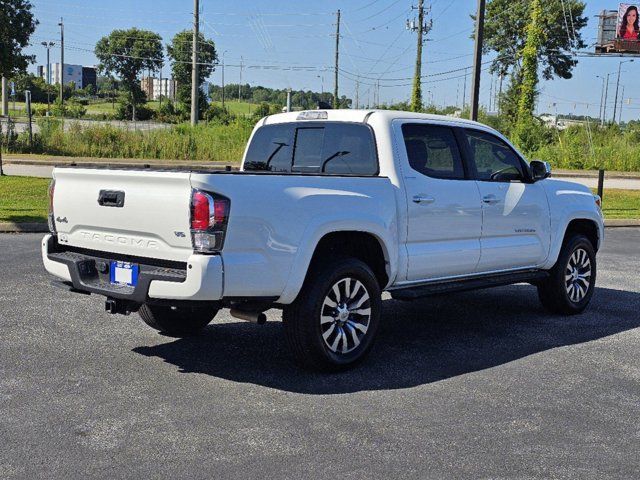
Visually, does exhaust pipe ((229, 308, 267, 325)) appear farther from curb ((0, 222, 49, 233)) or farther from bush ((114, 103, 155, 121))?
bush ((114, 103, 155, 121))

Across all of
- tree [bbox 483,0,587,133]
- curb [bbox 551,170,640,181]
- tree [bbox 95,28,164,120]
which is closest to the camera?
curb [bbox 551,170,640,181]

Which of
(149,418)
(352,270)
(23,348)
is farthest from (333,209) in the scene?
(23,348)

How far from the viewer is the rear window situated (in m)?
6.38

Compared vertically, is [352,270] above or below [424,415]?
above

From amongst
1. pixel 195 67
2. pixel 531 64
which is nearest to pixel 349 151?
pixel 531 64

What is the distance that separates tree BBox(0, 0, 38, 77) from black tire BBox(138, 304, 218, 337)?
86.1 ft

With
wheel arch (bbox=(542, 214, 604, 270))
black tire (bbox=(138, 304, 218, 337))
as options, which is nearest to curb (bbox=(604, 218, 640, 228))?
wheel arch (bbox=(542, 214, 604, 270))

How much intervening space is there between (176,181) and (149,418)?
1.48m

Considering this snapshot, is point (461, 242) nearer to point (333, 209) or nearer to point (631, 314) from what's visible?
point (333, 209)

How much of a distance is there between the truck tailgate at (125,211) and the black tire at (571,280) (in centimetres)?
437

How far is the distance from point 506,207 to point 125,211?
3.59m

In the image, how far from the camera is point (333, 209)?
5590mm

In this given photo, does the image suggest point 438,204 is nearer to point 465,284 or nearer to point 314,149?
point 465,284

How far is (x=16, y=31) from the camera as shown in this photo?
111 ft
